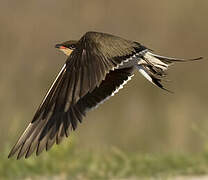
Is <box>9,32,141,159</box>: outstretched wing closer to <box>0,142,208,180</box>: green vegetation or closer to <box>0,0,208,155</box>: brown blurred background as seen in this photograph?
<box>0,142,208,180</box>: green vegetation

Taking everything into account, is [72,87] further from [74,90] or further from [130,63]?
[130,63]

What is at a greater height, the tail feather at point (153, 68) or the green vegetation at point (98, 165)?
the tail feather at point (153, 68)

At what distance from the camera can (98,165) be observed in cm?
962

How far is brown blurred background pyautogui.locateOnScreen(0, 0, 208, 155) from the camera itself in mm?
12133

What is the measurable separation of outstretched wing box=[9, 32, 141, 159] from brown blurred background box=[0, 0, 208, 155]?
10.8 ft

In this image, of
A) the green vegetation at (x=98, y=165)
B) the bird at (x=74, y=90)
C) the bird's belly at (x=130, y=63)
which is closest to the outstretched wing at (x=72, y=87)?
the bird at (x=74, y=90)

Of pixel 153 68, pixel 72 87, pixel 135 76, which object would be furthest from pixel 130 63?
pixel 135 76

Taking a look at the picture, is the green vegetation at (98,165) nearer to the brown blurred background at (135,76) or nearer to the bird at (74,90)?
the brown blurred background at (135,76)

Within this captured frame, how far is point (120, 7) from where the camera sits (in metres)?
14.9

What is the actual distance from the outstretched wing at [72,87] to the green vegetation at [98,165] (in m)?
1.74

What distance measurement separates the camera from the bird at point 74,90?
7.29 metres

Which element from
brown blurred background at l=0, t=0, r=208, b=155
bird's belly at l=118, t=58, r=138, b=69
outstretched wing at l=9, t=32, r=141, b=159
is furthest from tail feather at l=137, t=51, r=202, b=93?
brown blurred background at l=0, t=0, r=208, b=155

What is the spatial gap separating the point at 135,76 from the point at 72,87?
626 cm

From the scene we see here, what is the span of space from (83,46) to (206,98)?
572 cm
